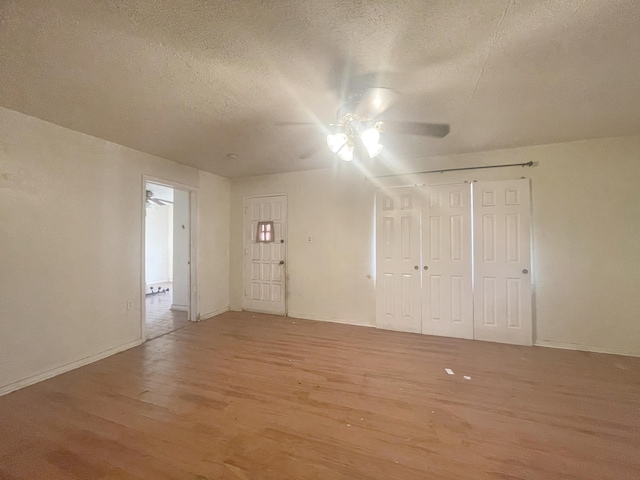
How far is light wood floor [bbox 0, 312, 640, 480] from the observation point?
4.99ft

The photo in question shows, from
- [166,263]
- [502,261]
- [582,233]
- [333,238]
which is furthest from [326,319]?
[166,263]

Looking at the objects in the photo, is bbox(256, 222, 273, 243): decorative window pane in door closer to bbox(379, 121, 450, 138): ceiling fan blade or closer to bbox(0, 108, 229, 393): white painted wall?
bbox(0, 108, 229, 393): white painted wall

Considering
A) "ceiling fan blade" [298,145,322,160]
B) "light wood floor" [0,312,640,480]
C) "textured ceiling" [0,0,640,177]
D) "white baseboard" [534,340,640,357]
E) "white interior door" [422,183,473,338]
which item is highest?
"textured ceiling" [0,0,640,177]

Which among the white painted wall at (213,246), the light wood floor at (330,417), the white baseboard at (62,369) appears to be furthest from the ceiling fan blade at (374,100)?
the white baseboard at (62,369)

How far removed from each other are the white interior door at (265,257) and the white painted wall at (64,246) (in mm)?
1720

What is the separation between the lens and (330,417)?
194 cm

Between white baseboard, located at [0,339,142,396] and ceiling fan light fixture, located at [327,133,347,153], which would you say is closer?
ceiling fan light fixture, located at [327,133,347,153]

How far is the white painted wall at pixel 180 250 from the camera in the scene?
498cm

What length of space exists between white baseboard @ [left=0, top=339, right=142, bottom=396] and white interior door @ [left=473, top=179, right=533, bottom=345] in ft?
Answer: 15.0

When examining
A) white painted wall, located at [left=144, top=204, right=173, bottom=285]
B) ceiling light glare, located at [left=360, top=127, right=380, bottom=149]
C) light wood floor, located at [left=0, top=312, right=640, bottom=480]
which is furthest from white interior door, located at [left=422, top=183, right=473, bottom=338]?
white painted wall, located at [left=144, top=204, right=173, bottom=285]

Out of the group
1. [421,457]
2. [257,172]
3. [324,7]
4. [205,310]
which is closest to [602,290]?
[421,457]

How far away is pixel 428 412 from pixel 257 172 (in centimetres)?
407

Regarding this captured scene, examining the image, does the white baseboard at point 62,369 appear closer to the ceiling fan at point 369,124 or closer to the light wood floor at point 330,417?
the light wood floor at point 330,417

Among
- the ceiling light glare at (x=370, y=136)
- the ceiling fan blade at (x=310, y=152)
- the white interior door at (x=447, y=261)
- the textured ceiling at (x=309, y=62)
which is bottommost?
the white interior door at (x=447, y=261)
